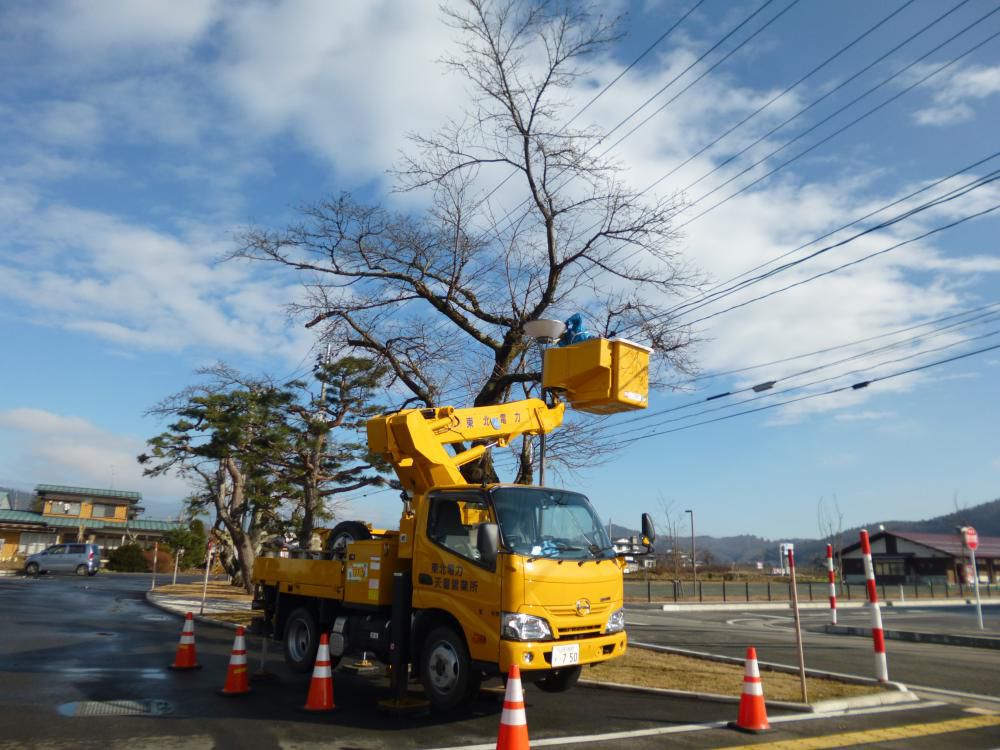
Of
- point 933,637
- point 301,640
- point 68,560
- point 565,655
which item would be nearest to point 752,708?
point 565,655

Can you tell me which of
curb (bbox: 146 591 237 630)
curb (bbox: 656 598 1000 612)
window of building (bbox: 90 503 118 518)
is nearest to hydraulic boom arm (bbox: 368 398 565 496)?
curb (bbox: 146 591 237 630)

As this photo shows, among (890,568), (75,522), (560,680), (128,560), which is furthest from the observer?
(75,522)

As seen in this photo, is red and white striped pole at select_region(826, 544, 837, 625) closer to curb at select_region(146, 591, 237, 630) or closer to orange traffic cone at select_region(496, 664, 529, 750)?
orange traffic cone at select_region(496, 664, 529, 750)

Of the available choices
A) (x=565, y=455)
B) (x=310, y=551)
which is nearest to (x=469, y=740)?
(x=310, y=551)

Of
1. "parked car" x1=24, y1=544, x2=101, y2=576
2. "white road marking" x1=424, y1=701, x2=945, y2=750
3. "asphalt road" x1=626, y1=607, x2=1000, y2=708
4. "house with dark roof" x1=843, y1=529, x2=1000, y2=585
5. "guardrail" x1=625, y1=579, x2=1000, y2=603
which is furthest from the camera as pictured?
"house with dark roof" x1=843, y1=529, x2=1000, y2=585

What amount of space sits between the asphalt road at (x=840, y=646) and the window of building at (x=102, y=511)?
184 ft

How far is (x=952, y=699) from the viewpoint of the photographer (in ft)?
28.7

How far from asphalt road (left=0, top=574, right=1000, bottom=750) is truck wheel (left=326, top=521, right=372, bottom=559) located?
175 centimetres

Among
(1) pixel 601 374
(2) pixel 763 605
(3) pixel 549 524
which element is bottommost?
(2) pixel 763 605

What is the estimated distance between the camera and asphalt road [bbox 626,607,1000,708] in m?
10.5

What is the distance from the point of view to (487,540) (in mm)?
6879

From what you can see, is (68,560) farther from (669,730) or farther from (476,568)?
(669,730)

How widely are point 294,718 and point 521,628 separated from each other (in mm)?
2647

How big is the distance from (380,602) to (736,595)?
98.3 feet
